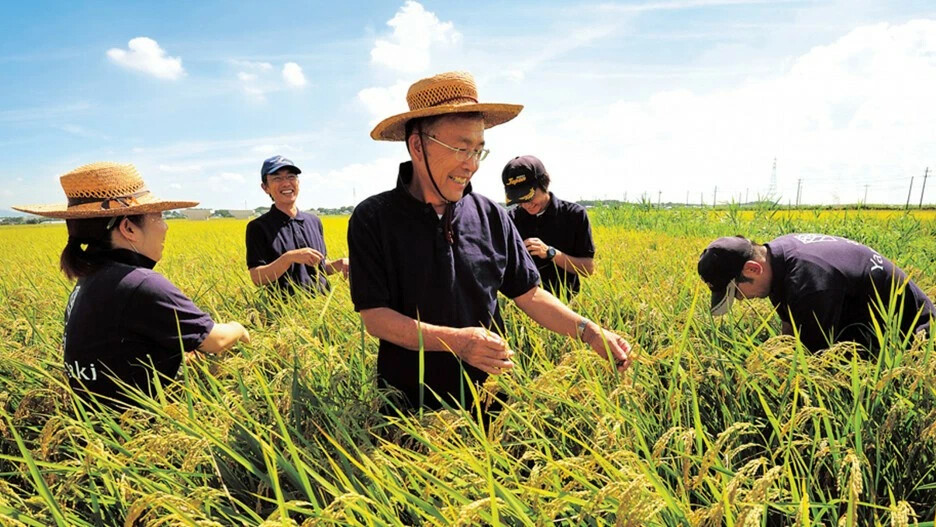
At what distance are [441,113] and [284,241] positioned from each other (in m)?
2.61

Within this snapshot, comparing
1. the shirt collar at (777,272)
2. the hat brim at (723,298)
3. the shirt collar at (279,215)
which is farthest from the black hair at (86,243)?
the shirt collar at (777,272)

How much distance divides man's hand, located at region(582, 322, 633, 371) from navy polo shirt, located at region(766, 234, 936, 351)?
3.54 feet

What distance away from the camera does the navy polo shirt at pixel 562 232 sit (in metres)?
3.66

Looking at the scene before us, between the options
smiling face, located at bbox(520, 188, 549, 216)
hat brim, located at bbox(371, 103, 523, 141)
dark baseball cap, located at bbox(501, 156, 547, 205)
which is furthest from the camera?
smiling face, located at bbox(520, 188, 549, 216)

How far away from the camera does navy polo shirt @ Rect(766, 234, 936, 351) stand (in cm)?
233

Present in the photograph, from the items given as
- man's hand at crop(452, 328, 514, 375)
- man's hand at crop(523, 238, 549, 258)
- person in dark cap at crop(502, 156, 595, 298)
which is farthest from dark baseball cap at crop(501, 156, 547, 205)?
man's hand at crop(452, 328, 514, 375)

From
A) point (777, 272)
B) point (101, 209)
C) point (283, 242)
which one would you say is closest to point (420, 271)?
point (101, 209)

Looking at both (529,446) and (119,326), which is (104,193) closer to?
(119,326)

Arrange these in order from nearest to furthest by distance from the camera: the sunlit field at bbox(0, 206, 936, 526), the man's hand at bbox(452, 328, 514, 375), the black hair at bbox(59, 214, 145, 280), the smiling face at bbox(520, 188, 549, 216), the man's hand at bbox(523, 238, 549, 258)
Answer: the sunlit field at bbox(0, 206, 936, 526)
the man's hand at bbox(452, 328, 514, 375)
the black hair at bbox(59, 214, 145, 280)
the man's hand at bbox(523, 238, 549, 258)
the smiling face at bbox(520, 188, 549, 216)

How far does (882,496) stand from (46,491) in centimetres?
209

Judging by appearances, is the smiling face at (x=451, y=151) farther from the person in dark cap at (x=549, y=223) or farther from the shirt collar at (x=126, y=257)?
the person in dark cap at (x=549, y=223)

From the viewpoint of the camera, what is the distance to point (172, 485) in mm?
1435

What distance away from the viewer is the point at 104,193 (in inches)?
84.8

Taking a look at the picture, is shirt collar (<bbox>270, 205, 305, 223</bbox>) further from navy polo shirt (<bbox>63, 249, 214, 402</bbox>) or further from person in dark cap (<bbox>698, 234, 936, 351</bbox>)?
person in dark cap (<bbox>698, 234, 936, 351</bbox>)
